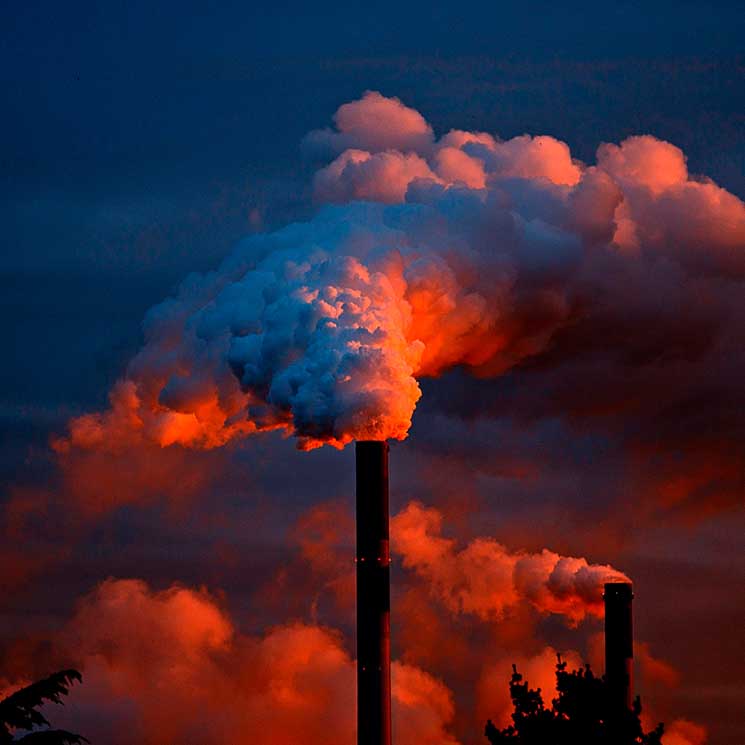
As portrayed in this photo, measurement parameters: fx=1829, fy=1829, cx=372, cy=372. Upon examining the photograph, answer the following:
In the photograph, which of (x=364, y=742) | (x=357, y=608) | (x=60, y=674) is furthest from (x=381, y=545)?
(x=60, y=674)

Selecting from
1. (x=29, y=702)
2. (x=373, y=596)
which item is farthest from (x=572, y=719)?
(x=29, y=702)

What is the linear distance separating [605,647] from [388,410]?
13048 millimetres

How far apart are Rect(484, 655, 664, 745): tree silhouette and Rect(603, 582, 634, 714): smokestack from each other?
14097mm

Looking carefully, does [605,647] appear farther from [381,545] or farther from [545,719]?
[545,719]

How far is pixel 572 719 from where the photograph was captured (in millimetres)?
46188

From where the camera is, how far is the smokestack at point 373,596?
55.8m

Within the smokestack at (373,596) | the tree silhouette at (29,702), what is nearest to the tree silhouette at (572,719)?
the smokestack at (373,596)

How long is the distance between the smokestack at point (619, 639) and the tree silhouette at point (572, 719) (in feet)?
46.2

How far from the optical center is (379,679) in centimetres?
5631

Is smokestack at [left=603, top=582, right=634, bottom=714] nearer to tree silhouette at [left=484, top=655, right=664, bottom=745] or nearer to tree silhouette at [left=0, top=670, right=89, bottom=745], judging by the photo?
tree silhouette at [left=484, top=655, right=664, bottom=745]

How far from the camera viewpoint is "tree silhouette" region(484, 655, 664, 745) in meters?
45.5

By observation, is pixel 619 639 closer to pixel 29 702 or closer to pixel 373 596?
pixel 373 596

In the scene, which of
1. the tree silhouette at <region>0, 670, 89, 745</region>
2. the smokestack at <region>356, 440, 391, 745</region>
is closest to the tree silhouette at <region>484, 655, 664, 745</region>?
the smokestack at <region>356, 440, 391, 745</region>

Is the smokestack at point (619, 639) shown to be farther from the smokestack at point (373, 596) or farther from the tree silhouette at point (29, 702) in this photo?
the tree silhouette at point (29, 702)
